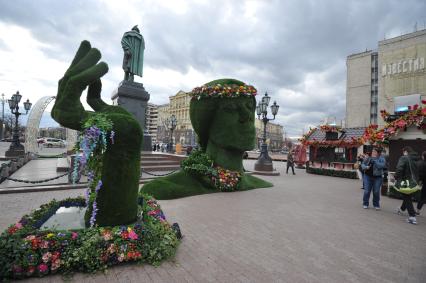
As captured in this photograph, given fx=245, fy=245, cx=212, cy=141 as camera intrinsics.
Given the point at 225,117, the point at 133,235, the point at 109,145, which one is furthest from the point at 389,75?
the point at 133,235

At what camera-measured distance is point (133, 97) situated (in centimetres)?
1497

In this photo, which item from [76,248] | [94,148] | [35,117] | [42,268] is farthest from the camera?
[35,117]

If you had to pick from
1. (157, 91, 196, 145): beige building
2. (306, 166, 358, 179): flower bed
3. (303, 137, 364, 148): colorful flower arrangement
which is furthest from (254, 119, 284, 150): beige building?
(306, 166, 358, 179): flower bed

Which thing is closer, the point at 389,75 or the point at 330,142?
the point at 330,142

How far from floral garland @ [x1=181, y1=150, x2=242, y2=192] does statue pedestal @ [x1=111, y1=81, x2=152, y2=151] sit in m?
6.65

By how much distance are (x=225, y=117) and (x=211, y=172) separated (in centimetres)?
209

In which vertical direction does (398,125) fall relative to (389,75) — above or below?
below

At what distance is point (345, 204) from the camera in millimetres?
7938

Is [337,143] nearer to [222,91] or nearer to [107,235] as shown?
[222,91]

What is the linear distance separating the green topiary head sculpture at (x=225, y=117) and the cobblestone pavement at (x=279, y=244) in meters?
2.36

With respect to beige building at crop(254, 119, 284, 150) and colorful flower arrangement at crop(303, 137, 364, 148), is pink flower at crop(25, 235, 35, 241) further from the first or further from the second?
beige building at crop(254, 119, 284, 150)

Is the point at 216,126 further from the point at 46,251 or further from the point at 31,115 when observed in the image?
the point at 31,115

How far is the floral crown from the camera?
8837mm

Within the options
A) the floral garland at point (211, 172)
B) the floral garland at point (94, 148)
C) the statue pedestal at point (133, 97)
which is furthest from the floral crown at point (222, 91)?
the statue pedestal at point (133, 97)
